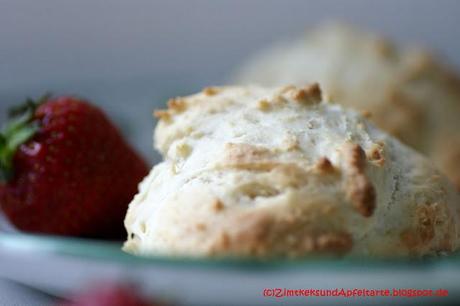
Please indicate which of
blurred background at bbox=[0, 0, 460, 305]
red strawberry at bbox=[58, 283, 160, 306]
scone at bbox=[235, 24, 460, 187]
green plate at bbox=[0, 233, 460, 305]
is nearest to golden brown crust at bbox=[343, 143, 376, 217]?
green plate at bbox=[0, 233, 460, 305]

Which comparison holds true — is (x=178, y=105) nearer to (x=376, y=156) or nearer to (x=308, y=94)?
(x=308, y=94)

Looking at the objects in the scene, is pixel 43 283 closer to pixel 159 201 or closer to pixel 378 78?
pixel 159 201

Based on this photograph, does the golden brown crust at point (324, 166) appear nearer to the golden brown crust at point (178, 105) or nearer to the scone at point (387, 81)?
the golden brown crust at point (178, 105)

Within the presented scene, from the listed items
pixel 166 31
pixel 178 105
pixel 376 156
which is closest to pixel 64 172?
pixel 178 105

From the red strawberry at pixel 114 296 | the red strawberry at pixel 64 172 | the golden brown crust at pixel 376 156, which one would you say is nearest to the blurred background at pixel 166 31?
the red strawberry at pixel 64 172

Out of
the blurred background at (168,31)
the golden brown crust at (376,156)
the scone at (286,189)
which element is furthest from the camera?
the blurred background at (168,31)

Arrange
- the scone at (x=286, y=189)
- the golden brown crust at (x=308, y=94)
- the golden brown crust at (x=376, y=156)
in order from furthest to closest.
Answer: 1. the golden brown crust at (x=308, y=94)
2. the golden brown crust at (x=376, y=156)
3. the scone at (x=286, y=189)
